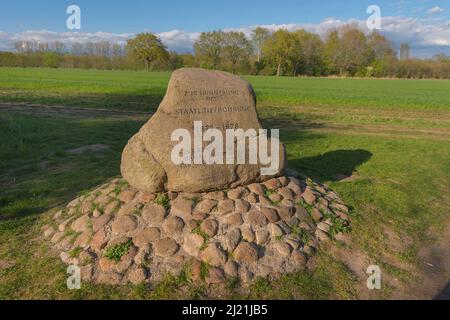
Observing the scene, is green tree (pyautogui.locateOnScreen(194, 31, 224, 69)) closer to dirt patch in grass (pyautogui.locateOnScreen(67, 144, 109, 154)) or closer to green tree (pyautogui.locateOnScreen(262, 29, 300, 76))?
green tree (pyautogui.locateOnScreen(262, 29, 300, 76))

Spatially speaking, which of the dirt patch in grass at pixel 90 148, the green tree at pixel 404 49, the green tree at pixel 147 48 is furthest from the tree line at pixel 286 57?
the dirt patch in grass at pixel 90 148

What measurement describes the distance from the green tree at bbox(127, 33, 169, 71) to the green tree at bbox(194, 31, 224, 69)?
8.56 m

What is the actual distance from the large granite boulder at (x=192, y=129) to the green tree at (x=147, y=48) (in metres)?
77.1

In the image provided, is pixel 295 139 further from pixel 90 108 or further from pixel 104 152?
pixel 90 108

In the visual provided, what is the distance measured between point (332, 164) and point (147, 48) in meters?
75.8

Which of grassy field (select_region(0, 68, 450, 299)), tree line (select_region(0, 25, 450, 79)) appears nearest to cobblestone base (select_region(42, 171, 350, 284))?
grassy field (select_region(0, 68, 450, 299))

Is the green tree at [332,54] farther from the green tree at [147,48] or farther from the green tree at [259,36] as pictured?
the green tree at [147,48]

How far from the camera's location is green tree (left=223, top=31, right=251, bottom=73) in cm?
7838

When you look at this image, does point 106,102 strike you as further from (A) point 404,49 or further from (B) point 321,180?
Answer: (A) point 404,49

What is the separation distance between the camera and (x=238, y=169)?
600cm

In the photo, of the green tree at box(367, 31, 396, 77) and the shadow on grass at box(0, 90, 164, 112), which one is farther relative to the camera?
the green tree at box(367, 31, 396, 77)

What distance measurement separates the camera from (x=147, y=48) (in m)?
77.8

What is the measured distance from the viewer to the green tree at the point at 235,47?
78.4 metres

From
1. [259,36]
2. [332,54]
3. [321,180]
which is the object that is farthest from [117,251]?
[259,36]
